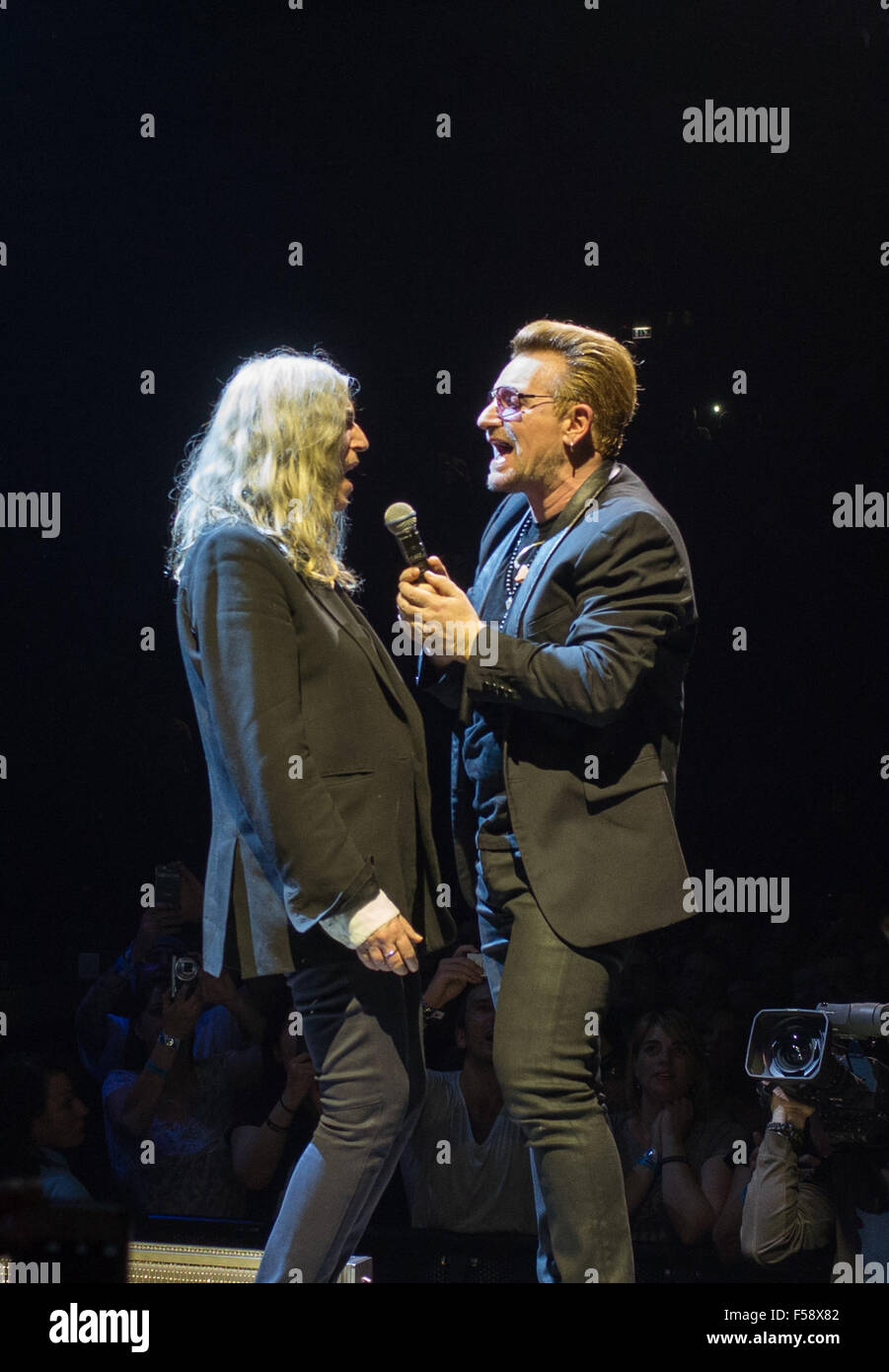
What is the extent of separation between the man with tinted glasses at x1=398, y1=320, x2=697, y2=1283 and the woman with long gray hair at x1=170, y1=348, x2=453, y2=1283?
0.11 m

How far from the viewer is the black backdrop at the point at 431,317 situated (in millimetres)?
3186

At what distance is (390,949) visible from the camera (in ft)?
5.31

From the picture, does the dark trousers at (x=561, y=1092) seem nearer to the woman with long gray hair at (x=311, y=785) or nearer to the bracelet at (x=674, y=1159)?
the woman with long gray hair at (x=311, y=785)

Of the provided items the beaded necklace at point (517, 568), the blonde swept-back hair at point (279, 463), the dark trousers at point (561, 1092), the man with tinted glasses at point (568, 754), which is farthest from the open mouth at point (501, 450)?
the dark trousers at point (561, 1092)

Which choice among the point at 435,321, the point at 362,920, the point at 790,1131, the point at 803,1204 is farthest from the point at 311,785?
the point at 435,321

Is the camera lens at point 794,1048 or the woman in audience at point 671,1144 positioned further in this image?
the woman in audience at point 671,1144

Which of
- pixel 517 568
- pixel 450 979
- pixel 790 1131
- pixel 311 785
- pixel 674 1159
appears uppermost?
pixel 517 568

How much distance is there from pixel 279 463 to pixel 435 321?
1.71m

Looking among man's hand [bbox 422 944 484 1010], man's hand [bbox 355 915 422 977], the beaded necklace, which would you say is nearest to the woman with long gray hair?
man's hand [bbox 355 915 422 977]

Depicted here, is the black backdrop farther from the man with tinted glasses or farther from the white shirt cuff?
the white shirt cuff

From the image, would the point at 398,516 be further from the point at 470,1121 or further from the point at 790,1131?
the point at 470,1121

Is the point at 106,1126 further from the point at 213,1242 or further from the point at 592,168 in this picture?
the point at 592,168

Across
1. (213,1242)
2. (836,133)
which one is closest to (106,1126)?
(213,1242)

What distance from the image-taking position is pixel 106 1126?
2871 mm
